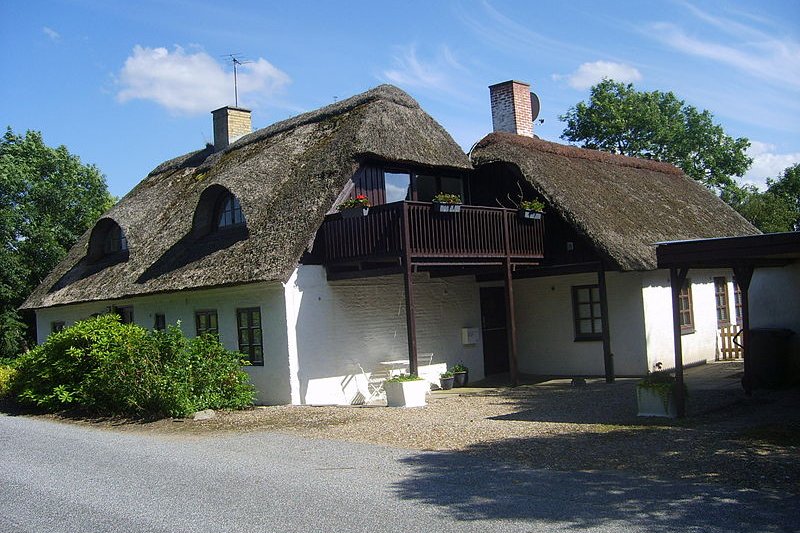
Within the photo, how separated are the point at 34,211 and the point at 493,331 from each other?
73.4ft

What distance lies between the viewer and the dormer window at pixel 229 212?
17438 millimetres

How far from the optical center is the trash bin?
13.2m

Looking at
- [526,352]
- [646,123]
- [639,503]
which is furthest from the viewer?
[646,123]

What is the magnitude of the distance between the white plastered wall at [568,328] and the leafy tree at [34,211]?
19.7 m

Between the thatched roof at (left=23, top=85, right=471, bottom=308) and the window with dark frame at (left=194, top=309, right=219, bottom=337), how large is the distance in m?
0.98

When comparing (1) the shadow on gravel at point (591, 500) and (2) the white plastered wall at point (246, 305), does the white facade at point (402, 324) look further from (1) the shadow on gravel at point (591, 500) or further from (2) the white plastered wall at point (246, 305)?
(1) the shadow on gravel at point (591, 500)

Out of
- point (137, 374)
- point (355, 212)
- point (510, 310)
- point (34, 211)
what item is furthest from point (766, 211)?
point (34, 211)

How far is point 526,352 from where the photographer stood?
18938 mm

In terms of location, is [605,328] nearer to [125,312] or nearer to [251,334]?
[251,334]

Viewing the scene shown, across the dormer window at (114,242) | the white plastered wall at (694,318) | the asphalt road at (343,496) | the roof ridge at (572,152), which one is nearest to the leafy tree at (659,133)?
the roof ridge at (572,152)

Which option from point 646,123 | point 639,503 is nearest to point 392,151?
point 639,503

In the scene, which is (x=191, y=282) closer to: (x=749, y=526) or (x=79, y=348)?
(x=79, y=348)

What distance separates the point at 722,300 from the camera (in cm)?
2012

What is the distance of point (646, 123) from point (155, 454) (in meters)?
32.0
